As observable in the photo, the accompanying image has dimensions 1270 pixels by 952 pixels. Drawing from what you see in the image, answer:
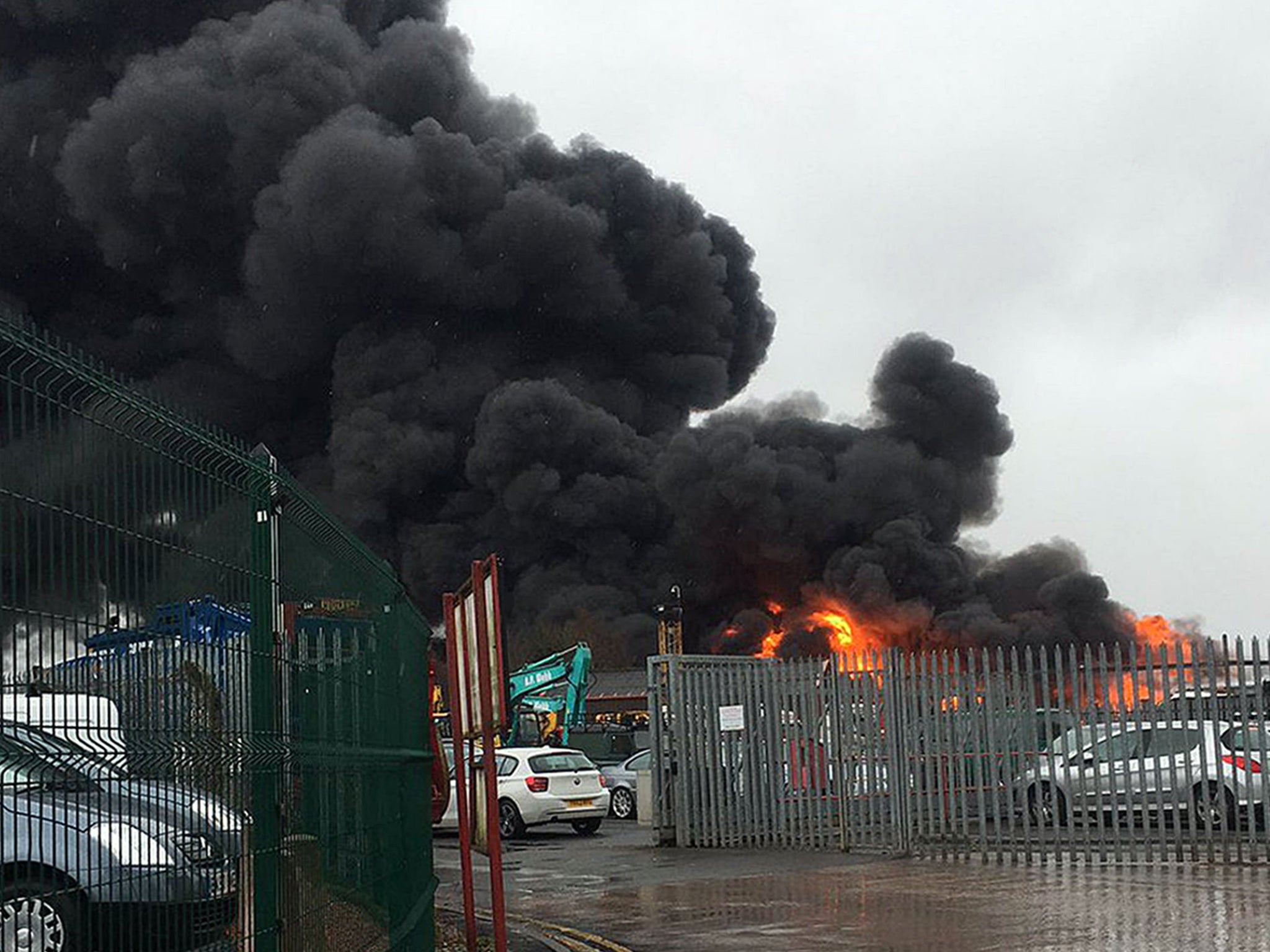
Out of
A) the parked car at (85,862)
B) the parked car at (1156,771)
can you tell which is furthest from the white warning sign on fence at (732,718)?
the parked car at (85,862)

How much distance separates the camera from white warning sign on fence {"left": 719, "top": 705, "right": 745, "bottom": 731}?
18.3 meters

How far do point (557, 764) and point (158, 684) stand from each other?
66.7 ft

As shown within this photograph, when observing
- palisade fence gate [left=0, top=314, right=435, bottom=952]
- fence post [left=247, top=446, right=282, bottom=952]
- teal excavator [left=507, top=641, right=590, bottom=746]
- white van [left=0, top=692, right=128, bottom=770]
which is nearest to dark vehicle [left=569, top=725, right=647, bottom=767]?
teal excavator [left=507, top=641, right=590, bottom=746]

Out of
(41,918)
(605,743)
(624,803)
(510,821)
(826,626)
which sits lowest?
(624,803)

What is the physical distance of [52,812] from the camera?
10.4ft

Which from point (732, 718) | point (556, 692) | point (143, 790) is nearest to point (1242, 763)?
point (732, 718)

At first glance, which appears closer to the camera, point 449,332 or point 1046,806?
point 1046,806

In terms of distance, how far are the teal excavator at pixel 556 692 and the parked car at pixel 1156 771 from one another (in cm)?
1799

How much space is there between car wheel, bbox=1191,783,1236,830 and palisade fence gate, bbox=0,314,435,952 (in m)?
10.3

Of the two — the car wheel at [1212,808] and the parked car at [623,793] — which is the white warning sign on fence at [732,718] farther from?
the parked car at [623,793]

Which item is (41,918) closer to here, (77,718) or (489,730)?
(77,718)

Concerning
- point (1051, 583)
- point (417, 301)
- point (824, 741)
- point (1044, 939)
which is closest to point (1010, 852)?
point (824, 741)

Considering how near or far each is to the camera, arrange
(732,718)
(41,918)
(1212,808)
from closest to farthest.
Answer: (41,918)
(1212,808)
(732,718)

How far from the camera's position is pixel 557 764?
2380 centimetres
